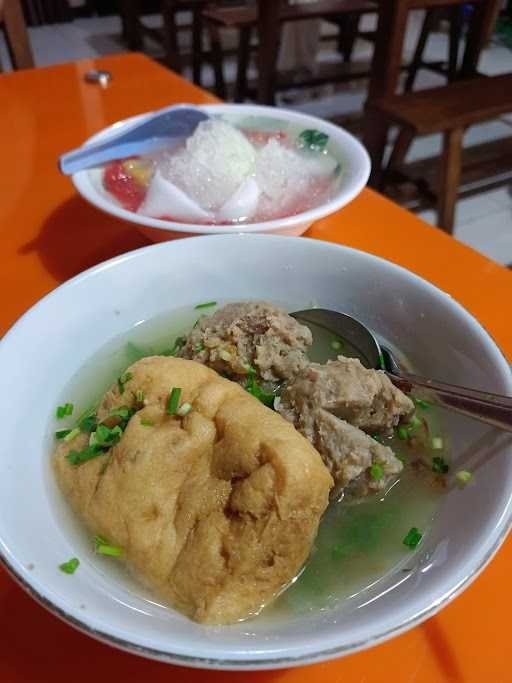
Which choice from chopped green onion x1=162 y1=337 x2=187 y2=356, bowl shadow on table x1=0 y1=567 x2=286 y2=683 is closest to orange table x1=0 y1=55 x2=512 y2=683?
bowl shadow on table x1=0 y1=567 x2=286 y2=683

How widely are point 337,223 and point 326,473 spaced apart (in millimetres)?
801

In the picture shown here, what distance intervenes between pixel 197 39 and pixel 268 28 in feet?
3.69

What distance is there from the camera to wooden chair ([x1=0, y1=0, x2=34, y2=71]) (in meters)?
2.37

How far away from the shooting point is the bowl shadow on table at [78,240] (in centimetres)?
115

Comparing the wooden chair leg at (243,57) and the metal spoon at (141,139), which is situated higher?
the metal spoon at (141,139)

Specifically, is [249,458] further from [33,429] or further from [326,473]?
[33,429]

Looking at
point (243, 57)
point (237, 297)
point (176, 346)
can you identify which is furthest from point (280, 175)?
point (243, 57)

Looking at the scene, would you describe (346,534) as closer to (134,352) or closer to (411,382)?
(411,382)

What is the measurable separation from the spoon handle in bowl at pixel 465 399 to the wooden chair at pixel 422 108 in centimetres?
194

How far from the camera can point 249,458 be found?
0.56m

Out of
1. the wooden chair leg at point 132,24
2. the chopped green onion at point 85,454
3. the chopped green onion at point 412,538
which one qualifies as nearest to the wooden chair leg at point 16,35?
the chopped green onion at point 85,454

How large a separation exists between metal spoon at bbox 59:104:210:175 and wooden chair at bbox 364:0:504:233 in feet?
4.56

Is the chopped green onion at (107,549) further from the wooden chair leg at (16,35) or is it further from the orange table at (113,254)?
the wooden chair leg at (16,35)

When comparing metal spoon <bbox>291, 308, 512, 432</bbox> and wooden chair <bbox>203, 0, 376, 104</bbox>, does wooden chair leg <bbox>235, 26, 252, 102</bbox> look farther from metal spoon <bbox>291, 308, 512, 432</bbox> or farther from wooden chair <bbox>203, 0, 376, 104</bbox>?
metal spoon <bbox>291, 308, 512, 432</bbox>
